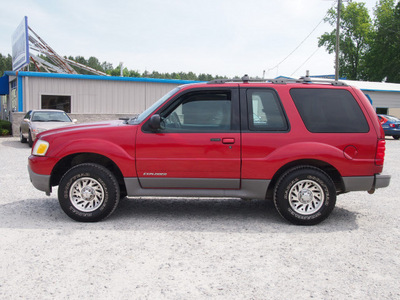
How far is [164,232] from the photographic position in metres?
4.84

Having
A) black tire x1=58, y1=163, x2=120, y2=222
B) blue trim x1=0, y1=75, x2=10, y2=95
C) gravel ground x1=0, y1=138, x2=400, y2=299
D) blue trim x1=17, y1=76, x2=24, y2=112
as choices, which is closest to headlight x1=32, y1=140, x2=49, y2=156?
black tire x1=58, y1=163, x2=120, y2=222

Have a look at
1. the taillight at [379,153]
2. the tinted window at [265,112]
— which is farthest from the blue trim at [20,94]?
the taillight at [379,153]

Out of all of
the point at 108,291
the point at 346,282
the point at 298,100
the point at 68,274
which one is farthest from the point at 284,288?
the point at 298,100

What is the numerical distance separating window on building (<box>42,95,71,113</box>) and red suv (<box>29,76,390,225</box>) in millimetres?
18099

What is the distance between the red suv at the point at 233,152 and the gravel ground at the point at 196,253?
428mm

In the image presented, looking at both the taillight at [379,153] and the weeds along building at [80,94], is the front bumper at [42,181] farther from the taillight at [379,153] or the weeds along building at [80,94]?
the weeds along building at [80,94]

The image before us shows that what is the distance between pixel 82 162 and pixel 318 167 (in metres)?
3.29

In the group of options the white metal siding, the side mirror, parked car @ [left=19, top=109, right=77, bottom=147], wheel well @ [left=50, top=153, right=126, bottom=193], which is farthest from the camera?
the white metal siding

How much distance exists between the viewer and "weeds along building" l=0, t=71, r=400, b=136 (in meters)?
21.4

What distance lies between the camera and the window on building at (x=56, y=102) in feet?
72.4

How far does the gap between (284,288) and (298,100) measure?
279cm

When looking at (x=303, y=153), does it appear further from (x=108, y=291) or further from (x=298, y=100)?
(x=108, y=291)

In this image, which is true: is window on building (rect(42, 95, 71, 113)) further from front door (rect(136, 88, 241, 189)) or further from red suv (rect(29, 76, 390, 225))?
front door (rect(136, 88, 241, 189))

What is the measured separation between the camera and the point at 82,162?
5.64 m
